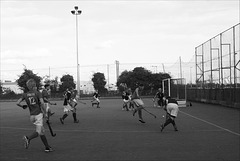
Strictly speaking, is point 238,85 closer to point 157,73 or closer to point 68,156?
point 68,156

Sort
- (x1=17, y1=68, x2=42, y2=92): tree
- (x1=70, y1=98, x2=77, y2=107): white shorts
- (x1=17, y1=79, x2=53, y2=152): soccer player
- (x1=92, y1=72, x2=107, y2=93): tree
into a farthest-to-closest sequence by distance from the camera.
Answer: (x1=92, y1=72, x2=107, y2=93): tree, (x1=17, y1=68, x2=42, y2=92): tree, (x1=70, y1=98, x2=77, y2=107): white shorts, (x1=17, y1=79, x2=53, y2=152): soccer player

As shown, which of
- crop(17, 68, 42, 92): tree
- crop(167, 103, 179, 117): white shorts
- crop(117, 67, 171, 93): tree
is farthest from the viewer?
crop(17, 68, 42, 92): tree

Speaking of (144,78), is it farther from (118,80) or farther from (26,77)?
(26,77)

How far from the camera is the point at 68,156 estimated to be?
7590 millimetres

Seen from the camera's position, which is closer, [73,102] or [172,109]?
[172,109]

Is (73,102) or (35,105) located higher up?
(35,105)

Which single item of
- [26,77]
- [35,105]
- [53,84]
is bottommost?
[35,105]

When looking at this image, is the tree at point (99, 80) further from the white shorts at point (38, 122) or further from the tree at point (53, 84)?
the white shorts at point (38, 122)

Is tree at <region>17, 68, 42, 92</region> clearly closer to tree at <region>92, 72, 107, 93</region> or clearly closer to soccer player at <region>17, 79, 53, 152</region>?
tree at <region>92, 72, 107, 93</region>

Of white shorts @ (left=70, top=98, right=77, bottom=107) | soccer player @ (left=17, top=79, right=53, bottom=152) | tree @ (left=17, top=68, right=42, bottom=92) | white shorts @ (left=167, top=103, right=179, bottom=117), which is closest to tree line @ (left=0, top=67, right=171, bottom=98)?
tree @ (left=17, top=68, right=42, bottom=92)

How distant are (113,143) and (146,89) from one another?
182ft

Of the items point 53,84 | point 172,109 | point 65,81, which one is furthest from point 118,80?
point 172,109

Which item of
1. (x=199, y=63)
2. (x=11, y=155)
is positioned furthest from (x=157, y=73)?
(x=11, y=155)

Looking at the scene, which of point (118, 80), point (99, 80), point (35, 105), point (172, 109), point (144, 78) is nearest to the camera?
point (35, 105)
